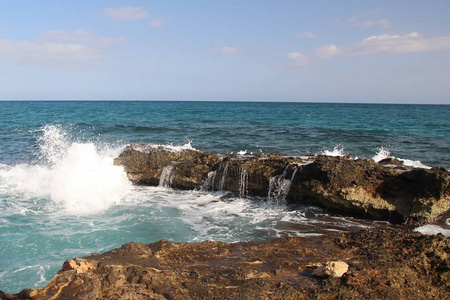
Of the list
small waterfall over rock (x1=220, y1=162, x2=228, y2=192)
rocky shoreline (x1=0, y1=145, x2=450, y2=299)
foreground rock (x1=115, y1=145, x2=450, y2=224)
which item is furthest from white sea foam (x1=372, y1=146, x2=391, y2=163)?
small waterfall over rock (x1=220, y1=162, x2=228, y2=192)

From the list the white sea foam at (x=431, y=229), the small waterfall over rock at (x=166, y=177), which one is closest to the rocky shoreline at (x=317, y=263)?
the white sea foam at (x=431, y=229)

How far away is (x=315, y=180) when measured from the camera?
809 centimetres

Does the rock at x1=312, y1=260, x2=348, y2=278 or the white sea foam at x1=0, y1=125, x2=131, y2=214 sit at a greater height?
the rock at x1=312, y1=260, x2=348, y2=278

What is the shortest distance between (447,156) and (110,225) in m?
13.9

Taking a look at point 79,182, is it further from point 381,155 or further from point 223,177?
point 381,155

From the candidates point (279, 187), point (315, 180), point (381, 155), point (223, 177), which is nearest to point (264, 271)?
point (315, 180)

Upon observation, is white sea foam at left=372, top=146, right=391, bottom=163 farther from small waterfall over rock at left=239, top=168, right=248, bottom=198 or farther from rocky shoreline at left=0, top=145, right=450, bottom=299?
small waterfall over rock at left=239, top=168, right=248, bottom=198

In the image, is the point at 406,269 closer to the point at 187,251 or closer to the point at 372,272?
the point at 372,272

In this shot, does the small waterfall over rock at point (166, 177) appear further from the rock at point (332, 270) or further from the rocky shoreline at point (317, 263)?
the rock at point (332, 270)

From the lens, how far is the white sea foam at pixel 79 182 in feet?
29.4

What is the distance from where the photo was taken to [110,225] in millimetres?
7309

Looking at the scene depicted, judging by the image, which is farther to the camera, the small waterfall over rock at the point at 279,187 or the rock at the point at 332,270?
the small waterfall over rock at the point at 279,187

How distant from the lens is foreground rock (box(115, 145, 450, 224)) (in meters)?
7.23

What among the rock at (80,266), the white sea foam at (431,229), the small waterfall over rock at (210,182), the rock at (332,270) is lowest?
the white sea foam at (431,229)
